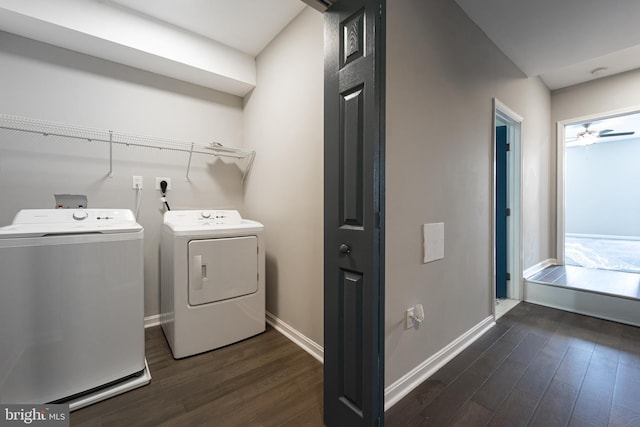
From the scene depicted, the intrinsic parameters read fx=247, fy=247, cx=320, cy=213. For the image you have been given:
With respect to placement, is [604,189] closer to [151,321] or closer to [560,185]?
[560,185]

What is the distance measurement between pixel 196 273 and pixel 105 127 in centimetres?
144

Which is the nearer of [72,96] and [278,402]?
[278,402]

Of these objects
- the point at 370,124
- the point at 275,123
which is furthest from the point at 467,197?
the point at 275,123

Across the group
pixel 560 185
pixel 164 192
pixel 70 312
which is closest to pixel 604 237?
pixel 560 185

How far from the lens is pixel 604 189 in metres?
6.64

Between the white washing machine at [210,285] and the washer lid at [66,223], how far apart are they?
1.02 ft

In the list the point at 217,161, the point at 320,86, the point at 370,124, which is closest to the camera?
the point at 370,124

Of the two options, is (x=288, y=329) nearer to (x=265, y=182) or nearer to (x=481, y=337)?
(x=265, y=182)

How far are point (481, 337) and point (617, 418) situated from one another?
81 cm

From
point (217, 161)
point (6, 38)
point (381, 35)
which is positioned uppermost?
point (6, 38)

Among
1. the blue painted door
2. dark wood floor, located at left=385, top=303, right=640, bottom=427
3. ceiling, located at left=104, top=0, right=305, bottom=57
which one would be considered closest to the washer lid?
ceiling, located at left=104, top=0, right=305, bottom=57

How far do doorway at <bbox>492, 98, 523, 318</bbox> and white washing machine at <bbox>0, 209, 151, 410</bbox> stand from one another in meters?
3.31

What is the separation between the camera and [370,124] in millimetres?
960

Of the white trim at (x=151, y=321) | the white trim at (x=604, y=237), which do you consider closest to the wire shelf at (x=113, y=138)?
the white trim at (x=151, y=321)
